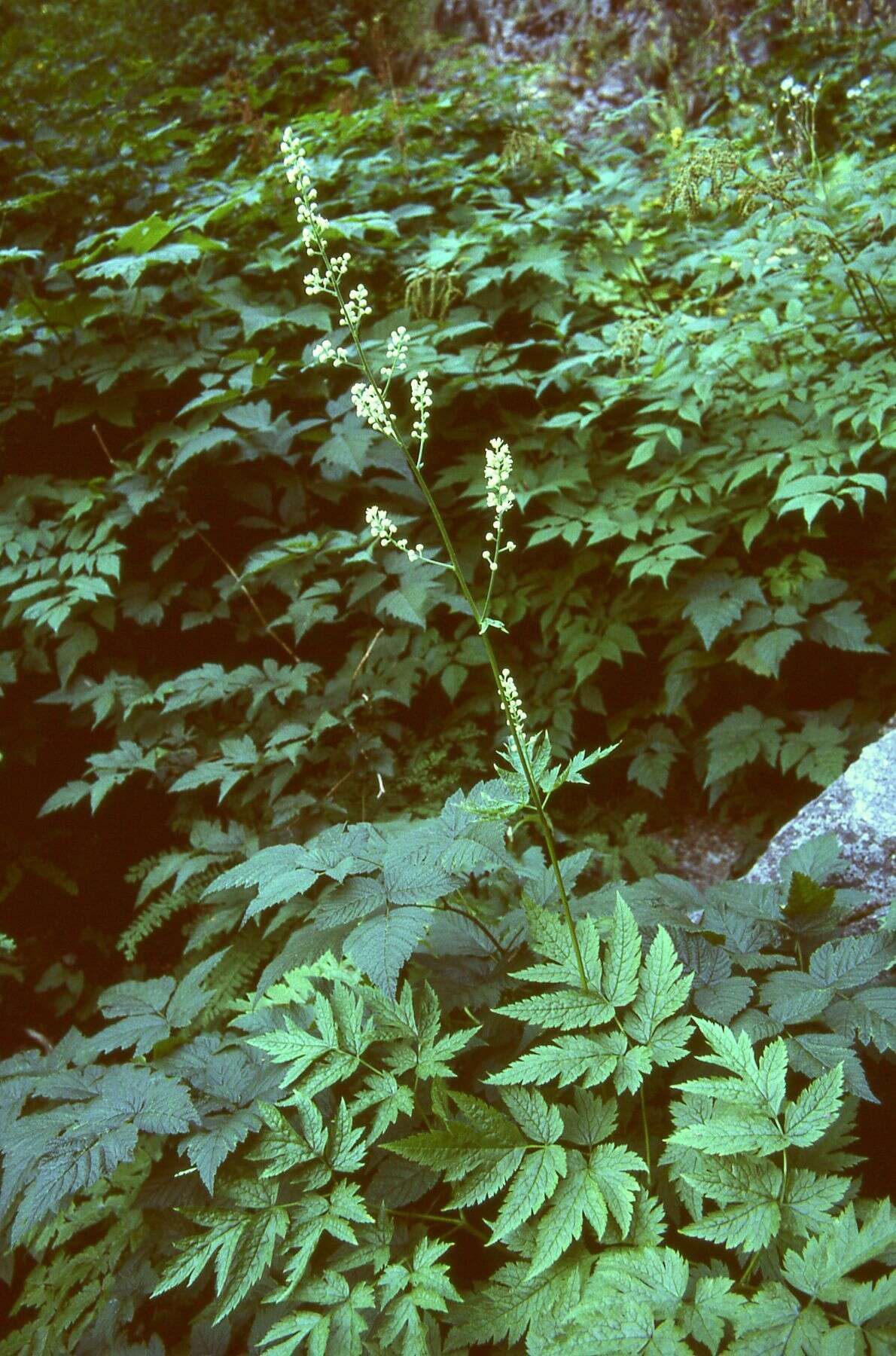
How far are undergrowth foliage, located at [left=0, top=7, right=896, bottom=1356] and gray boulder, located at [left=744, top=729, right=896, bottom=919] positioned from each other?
30 centimetres

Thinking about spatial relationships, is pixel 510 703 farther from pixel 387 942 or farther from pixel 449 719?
pixel 449 719

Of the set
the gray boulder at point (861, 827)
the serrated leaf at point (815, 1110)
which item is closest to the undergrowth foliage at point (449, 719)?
the serrated leaf at point (815, 1110)

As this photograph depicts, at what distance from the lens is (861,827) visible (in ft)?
8.26

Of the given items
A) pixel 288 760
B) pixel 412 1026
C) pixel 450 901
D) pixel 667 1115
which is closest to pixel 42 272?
pixel 288 760

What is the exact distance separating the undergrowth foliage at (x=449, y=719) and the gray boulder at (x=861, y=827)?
30 cm

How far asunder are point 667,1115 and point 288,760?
73.5 inches

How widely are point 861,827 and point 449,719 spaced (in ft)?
5.63

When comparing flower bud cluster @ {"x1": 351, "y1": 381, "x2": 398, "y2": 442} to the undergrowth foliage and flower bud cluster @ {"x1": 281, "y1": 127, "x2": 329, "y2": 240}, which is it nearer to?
the undergrowth foliage

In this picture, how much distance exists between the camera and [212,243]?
3.59 meters

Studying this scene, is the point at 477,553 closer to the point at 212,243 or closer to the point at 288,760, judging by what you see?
the point at 288,760

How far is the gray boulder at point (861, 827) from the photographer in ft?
7.92

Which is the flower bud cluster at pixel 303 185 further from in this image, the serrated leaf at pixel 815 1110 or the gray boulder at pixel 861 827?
the gray boulder at pixel 861 827

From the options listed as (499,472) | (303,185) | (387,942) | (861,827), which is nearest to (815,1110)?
(387,942)

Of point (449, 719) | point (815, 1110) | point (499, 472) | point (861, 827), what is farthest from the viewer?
point (449, 719)
